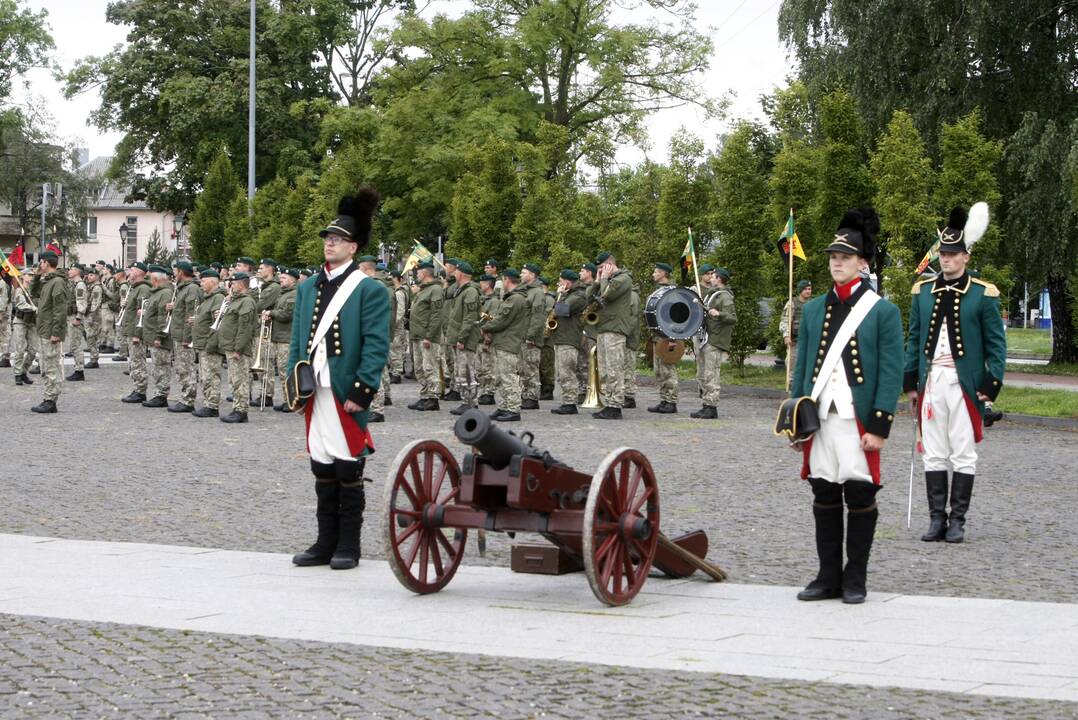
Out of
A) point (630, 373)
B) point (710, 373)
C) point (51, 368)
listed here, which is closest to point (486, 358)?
point (630, 373)

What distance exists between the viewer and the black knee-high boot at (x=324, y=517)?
952 cm

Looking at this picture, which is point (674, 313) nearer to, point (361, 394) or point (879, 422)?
point (361, 394)

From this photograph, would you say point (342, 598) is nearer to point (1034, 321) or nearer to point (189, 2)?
point (189, 2)

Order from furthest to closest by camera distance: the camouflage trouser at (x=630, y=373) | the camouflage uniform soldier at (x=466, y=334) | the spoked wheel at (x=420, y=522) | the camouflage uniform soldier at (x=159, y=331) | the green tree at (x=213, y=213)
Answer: the green tree at (x=213, y=213)
the camouflage trouser at (x=630, y=373)
the camouflage uniform soldier at (x=466, y=334)
the camouflage uniform soldier at (x=159, y=331)
the spoked wheel at (x=420, y=522)

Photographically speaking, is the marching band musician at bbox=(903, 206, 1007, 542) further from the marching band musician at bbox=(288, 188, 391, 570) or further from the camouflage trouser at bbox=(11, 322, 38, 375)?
the camouflage trouser at bbox=(11, 322, 38, 375)

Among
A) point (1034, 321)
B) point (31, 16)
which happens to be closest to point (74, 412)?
point (31, 16)

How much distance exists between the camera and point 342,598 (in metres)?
8.46

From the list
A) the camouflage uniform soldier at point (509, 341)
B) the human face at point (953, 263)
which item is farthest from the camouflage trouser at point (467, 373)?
the human face at point (953, 263)

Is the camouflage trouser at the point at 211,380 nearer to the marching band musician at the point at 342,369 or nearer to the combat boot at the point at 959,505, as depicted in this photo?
the marching band musician at the point at 342,369

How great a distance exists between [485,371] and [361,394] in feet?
46.8

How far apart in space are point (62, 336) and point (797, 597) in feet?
50.2

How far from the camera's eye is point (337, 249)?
381 inches

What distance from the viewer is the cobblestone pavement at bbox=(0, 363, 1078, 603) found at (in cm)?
1003

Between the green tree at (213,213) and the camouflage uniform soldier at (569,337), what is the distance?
29.5 m
